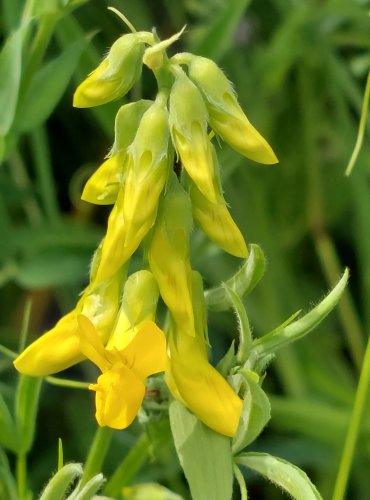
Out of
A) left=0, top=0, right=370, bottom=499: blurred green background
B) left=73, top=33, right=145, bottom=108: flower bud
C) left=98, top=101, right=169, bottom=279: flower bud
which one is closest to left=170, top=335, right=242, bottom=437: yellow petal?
left=98, top=101, right=169, bottom=279: flower bud

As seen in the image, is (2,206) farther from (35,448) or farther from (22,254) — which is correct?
(35,448)

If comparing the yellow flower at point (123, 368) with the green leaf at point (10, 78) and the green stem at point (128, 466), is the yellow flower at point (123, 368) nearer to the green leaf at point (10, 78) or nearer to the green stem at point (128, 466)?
the green stem at point (128, 466)

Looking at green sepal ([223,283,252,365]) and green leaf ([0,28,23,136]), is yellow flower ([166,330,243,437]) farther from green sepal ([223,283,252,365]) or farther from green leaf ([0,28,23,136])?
green leaf ([0,28,23,136])

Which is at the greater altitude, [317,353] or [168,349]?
[168,349]

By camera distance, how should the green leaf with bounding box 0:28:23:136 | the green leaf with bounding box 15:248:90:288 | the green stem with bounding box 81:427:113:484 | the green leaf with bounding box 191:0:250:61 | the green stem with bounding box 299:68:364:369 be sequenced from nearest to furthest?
the green stem with bounding box 81:427:113:484, the green leaf with bounding box 0:28:23:136, the green leaf with bounding box 191:0:250:61, the green leaf with bounding box 15:248:90:288, the green stem with bounding box 299:68:364:369

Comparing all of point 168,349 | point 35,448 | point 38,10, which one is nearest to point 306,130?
point 35,448

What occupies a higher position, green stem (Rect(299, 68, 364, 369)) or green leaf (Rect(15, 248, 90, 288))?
green leaf (Rect(15, 248, 90, 288))

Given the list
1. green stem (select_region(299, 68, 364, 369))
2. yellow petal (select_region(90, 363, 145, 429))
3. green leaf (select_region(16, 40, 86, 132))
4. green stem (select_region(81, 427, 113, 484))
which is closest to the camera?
yellow petal (select_region(90, 363, 145, 429))

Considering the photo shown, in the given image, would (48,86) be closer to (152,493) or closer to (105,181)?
(105,181)

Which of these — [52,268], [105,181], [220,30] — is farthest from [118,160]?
[52,268]
